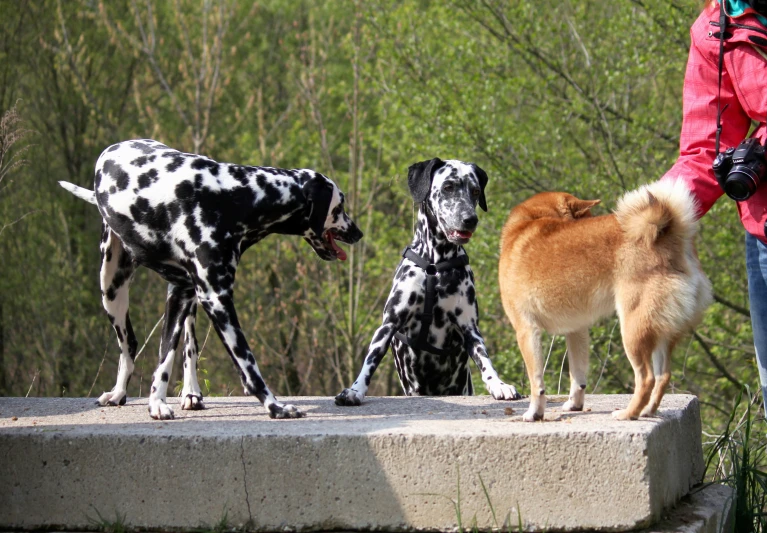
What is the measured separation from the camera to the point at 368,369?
564 centimetres

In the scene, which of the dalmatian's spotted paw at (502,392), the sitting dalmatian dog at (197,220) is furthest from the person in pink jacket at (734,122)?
the sitting dalmatian dog at (197,220)

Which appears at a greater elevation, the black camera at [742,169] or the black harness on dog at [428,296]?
the black camera at [742,169]

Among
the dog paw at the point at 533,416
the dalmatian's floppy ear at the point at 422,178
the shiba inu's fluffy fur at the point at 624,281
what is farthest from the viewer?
the dalmatian's floppy ear at the point at 422,178

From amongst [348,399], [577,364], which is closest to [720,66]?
[577,364]

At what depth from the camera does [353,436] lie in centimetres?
394

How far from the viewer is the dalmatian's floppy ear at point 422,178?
5918 millimetres

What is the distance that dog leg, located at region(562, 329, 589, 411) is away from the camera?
172 inches

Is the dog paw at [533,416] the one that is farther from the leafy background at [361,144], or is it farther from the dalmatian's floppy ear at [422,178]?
the leafy background at [361,144]

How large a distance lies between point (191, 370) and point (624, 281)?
2677 mm

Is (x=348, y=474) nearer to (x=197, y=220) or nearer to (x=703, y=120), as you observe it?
(x=197, y=220)

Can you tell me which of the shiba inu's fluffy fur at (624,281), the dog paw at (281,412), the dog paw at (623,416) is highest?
the shiba inu's fluffy fur at (624,281)

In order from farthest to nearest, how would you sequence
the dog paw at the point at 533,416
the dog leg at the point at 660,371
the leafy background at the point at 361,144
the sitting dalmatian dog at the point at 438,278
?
the leafy background at the point at 361,144, the sitting dalmatian dog at the point at 438,278, the dog paw at the point at 533,416, the dog leg at the point at 660,371

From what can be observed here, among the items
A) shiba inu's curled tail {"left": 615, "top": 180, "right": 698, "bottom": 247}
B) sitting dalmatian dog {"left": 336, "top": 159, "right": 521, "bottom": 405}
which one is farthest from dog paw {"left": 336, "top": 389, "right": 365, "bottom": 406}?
shiba inu's curled tail {"left": 615, "top": 180, "right": 698, "bottom": 247}

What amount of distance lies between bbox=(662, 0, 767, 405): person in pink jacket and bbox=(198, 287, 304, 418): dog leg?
222 cm
